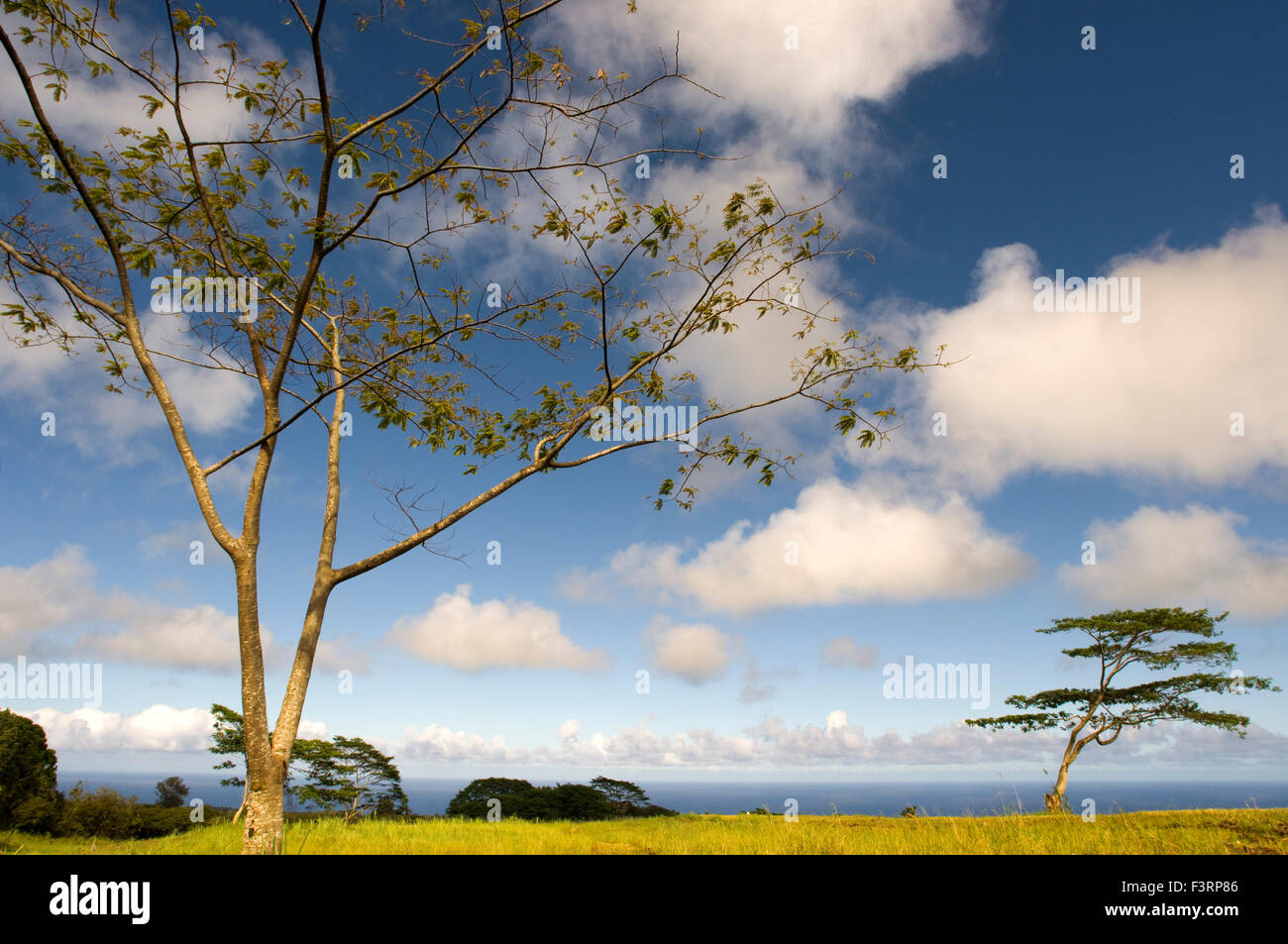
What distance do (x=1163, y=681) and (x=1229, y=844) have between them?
2832 cm

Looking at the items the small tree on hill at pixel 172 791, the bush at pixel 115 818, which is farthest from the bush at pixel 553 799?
the small tree on hill at pixel 172 791

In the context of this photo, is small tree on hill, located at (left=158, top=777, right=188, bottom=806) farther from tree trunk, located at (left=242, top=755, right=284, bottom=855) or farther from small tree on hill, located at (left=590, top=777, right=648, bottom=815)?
tree trunk, located at (left=242, top=755, right=284, bottom=855)

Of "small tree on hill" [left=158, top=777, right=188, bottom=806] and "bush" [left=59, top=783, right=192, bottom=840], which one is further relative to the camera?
"small tree on hill" [left=158, top=777, right=188, bottom=806]

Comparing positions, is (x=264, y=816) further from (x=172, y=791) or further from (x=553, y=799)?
(x=172, y=791)

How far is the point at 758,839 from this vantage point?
8922 millimetres

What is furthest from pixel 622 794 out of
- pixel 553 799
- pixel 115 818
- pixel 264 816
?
pixel 264 816

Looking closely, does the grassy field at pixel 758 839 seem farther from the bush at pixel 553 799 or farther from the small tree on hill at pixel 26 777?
the bush at pixel 553 799

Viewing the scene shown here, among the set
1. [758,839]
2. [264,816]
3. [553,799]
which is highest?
[264,816]

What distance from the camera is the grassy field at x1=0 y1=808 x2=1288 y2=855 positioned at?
7.68m

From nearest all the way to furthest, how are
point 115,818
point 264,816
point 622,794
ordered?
1. point 264,816
2. point 115,818
3. point 622,794

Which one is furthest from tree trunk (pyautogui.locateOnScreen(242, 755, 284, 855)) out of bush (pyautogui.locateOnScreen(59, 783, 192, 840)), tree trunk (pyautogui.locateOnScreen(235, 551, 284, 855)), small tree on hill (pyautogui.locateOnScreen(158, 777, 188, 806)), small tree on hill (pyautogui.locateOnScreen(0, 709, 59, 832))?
small tree on hill (pyautogui.locateOnScreen(158, 777, 188, 806))
